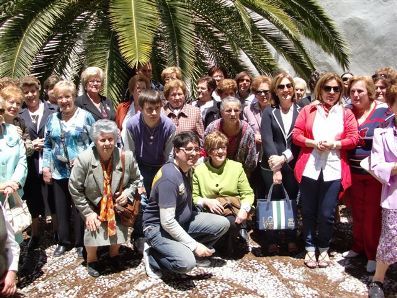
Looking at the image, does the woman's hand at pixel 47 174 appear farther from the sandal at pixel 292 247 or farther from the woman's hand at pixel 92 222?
the sandal at pixel 292 247

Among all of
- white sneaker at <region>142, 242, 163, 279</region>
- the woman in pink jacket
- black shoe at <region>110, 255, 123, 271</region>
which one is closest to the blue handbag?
the woman in pink jacket

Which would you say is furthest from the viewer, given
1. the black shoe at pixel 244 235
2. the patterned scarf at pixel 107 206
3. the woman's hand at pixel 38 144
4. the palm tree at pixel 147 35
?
the palm tree at pixel 147 35

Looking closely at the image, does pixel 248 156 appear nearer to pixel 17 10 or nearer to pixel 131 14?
pixel 131 14

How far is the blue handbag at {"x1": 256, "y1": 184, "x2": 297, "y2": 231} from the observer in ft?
13.4

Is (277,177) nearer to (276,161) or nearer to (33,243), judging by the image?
(276,161)

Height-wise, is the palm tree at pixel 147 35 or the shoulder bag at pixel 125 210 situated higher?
the palm tree at pixel 147 35

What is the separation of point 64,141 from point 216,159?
1.39 metres

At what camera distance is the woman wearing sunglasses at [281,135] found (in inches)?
163

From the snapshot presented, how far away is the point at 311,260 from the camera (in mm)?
4051

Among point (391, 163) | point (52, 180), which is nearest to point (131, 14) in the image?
point (52, 180)

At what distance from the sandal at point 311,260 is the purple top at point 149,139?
1.59 m

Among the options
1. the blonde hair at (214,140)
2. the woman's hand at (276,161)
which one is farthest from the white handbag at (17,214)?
the woman's hand at (276,161)

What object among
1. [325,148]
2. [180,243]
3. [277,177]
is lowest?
[180,243]

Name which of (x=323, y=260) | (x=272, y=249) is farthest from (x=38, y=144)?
(x=323, y=260)
